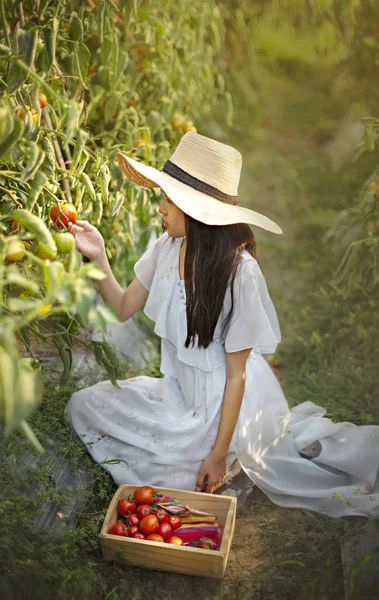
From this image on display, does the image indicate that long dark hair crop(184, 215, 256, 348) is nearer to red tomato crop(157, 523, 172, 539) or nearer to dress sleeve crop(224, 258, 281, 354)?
dress sleeve crop(224, 258, 281, 354)

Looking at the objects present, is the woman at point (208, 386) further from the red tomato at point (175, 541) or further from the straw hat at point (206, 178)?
the red tomato at point (175, 541)

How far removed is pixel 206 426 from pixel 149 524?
0.98 feet

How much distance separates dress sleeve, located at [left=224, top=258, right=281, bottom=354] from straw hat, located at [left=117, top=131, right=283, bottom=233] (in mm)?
129

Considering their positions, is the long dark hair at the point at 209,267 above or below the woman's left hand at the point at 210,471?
above

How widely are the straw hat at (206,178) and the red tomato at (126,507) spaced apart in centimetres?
69

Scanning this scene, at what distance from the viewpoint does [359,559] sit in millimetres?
1368

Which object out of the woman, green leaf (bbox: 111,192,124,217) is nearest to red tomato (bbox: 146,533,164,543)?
the woman

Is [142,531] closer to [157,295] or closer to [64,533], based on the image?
[64,533]

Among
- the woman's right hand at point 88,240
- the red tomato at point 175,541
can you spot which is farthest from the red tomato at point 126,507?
the woman's right hand at point 88,240

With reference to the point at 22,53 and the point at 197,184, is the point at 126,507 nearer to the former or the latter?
the point at 197,184

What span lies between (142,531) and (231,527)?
21 centimetres

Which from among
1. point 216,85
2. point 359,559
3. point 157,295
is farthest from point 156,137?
point 359,559

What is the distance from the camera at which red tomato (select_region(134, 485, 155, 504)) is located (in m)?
1.53

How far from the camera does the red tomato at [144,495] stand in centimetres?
153
